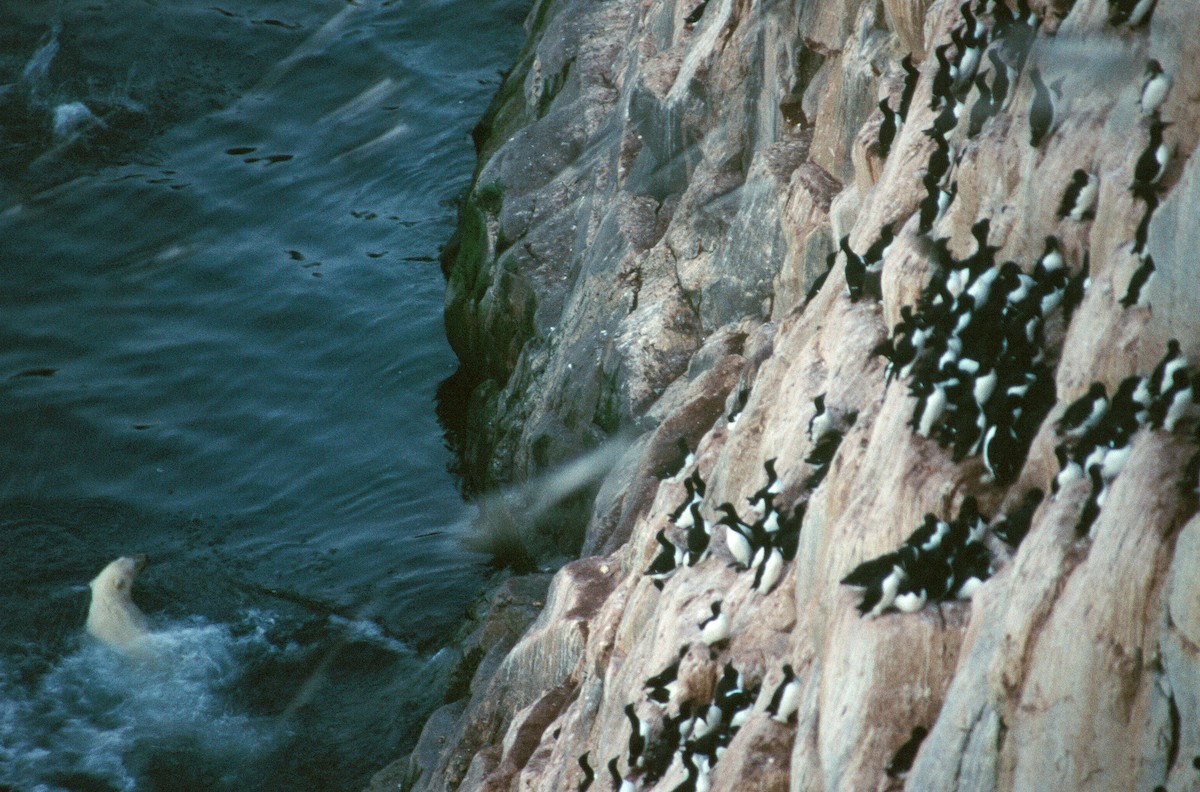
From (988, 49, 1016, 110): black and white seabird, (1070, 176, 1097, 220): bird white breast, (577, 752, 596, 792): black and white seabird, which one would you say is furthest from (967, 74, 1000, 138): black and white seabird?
(577, 752, 596, 792): black and white seabird

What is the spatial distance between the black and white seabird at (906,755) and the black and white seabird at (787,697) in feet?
3.59

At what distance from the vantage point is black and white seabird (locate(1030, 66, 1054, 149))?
8281 mm

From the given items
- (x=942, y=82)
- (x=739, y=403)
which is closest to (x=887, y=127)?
(x=942, y=82)

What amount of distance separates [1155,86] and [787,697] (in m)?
4.22

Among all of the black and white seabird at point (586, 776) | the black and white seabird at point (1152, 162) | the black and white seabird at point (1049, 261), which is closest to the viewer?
the black and white seabird at point (1152, 162)

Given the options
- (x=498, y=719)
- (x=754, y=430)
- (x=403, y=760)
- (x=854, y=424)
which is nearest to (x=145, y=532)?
(x=403, y=760)

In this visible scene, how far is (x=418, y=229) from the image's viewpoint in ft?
87.8

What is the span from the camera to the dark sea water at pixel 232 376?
60.5ft

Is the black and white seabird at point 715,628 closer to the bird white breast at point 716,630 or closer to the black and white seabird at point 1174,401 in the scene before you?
the bird white breast at point 716,630

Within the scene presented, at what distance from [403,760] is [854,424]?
9.29 m

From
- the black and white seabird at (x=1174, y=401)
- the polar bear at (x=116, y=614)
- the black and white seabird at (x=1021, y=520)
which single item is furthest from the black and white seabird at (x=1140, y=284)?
the polar bear at (x=116, y=614)

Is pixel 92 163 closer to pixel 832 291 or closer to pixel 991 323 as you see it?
pixel 832 291

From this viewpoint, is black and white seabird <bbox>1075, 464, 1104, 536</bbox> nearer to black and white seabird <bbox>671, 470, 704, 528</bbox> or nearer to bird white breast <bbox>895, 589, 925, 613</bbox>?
bird white breast <bbox>895, 589, 925, 613</bbox>

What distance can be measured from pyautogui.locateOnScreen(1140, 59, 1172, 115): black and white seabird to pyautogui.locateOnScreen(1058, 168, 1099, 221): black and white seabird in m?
0.55
